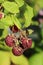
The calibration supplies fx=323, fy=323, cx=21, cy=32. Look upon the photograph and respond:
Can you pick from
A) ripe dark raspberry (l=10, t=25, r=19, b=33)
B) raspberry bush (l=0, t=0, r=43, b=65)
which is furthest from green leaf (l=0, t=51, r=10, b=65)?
ripe dark raspberry (l=10, t=25, r=19, b=33)

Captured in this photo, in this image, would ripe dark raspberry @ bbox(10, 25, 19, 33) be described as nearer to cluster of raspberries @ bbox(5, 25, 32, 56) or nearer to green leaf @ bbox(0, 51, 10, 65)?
cluster of raspberries @ bbox(5, 25, 32, 56)

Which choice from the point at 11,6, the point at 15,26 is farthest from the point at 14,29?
the point at 11,6

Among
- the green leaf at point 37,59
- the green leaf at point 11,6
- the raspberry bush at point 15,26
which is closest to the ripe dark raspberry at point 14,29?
the raspberry bush at point 15,26

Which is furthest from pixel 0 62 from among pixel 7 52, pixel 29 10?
pixel 29 10

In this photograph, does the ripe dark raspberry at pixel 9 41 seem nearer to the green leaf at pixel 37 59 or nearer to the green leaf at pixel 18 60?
the green leaf at pixel 18 60

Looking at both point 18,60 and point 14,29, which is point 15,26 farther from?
point 18,60
